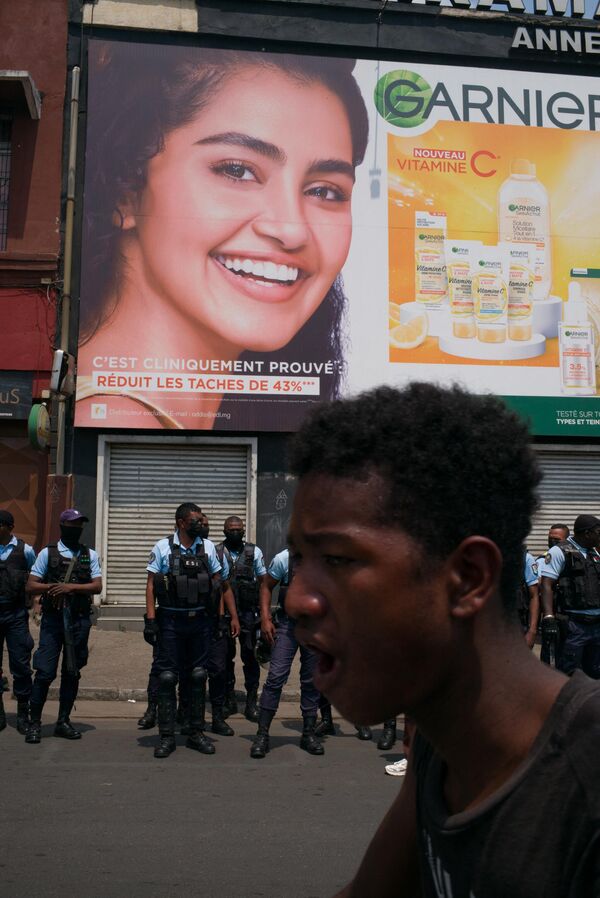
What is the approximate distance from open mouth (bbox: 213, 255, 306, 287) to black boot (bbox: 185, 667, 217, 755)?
297 inches

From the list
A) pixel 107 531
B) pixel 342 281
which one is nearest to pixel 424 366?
pixel 342 281

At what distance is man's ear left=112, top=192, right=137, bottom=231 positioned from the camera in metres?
13.1

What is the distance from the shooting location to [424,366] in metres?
13.4

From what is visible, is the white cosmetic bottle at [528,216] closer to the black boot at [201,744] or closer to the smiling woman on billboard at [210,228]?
the smiling woman on billboard at [210,228]

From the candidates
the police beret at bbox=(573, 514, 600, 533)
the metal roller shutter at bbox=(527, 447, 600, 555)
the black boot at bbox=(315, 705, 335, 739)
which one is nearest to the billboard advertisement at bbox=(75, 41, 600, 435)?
the metal roller shutter at bbox=(527, 447, 600, 555)

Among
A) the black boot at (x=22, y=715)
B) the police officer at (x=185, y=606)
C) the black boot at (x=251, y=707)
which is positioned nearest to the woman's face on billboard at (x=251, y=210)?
the police officer at (x=185, y=606)

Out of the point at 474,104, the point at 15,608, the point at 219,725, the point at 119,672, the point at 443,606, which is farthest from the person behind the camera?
the point at 474,104

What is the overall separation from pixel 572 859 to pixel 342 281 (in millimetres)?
12769

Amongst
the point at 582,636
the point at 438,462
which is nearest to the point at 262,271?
the point at 582,636

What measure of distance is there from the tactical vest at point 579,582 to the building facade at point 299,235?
5525 millimetres

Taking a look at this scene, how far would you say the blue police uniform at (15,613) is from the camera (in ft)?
26.1

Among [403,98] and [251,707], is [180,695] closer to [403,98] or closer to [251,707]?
[251,707]

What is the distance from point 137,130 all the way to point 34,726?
9.44 metres

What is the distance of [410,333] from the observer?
13484 millimetres
